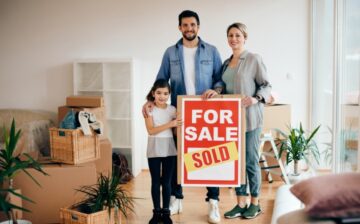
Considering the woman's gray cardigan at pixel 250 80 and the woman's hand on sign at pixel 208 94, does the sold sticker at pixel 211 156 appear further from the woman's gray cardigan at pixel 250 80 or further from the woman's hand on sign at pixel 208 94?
the woman's hand on sign at pixel 208 94

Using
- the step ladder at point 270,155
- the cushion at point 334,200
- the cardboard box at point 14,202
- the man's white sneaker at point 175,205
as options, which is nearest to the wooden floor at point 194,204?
the man's white sneaker at point 175,205

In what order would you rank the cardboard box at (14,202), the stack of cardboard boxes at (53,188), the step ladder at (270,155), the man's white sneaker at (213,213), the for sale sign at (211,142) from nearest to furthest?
the cardboard box at (14,202) < the for sale sign at (211,142) < the stack of cardboard boxes at (53,188) < the man's white sneaker at (213,213) < the step ladder at (270,155)

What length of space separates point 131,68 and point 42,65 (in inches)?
51.4

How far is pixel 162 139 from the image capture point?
3469 mm

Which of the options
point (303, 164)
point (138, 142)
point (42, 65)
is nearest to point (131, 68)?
point (138, 142)

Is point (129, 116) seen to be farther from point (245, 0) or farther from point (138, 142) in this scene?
point (245, 0)

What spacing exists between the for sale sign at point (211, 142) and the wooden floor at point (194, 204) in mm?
452

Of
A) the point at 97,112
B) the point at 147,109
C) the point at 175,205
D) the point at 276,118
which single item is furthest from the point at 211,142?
the point at 97,112

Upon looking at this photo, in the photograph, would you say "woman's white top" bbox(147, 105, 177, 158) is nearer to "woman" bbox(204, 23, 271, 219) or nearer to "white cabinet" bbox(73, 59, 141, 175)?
"woman" bbox(204, 23, 271, 219)

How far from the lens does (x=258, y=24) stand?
17.4 feet

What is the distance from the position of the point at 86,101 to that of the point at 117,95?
49cm

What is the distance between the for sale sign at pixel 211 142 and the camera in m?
3.35

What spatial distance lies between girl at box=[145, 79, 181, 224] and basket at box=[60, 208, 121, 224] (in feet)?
1.34

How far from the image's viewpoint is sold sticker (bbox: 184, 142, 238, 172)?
3.37 metres
